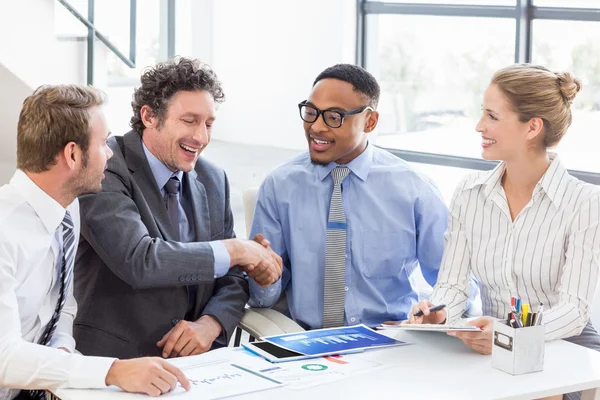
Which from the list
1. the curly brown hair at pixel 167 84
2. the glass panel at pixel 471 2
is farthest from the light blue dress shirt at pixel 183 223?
the glass panel at pixel 471 2

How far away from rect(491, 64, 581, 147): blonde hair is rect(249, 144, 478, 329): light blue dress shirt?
0.47 meters

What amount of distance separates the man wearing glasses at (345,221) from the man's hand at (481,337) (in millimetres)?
668

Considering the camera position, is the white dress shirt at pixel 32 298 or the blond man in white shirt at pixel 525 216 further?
the blond man in white shirt at pixel 525 216

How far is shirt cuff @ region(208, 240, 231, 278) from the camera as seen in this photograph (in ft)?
8.39

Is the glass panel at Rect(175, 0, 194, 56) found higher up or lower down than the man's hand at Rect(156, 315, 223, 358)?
higher up

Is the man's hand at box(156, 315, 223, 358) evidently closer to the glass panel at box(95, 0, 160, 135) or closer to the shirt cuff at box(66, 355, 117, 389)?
the shirt cuff at box(66, 355, 117, 389)

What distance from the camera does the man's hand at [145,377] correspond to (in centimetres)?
186

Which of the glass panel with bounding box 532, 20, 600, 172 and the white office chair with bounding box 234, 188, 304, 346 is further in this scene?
the glass panel with bounding box 532, 20, 600, 172

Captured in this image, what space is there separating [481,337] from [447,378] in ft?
0.63

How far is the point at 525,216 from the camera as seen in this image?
258 cm

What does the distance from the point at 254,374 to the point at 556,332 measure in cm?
85

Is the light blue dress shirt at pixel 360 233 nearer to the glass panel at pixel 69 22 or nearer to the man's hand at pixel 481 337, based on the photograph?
the man's hand at pixel 481 337

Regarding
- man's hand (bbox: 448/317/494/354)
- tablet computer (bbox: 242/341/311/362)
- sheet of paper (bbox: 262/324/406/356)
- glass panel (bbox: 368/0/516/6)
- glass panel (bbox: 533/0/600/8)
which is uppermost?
glass panel (bbox: 368/0/516/6)

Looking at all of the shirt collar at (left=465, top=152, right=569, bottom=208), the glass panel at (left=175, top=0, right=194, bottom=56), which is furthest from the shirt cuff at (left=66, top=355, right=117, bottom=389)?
the glass panel at (left=175, top=0, right=194, bottom=56)
